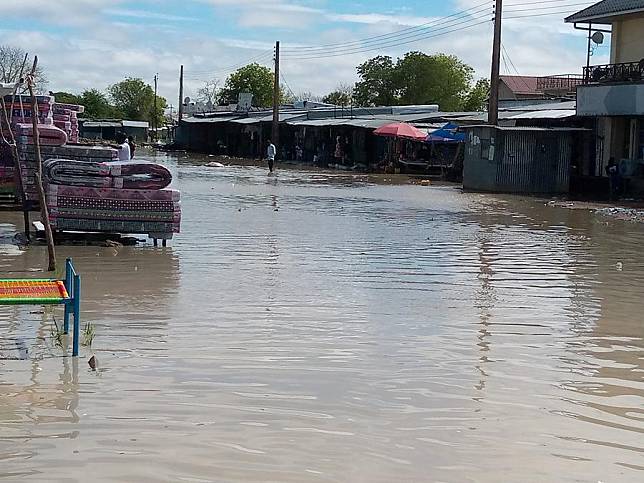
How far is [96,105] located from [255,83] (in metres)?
23.3

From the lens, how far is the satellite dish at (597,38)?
32.0m

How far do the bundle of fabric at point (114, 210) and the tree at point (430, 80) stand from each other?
65.4 m

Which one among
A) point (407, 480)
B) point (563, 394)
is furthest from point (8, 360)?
point (563, 394)

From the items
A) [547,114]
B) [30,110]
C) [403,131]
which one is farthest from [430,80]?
[30,110]

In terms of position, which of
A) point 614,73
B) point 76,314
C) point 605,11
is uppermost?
point 605,11

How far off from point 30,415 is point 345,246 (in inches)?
387

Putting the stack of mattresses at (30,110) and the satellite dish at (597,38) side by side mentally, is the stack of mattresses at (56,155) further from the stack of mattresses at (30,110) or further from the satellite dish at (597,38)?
the satellite dish at (597,38)

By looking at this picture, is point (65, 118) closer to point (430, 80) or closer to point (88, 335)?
point (88, 335)

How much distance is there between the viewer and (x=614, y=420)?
646 centimetres

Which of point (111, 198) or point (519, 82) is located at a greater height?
point (519, 82)

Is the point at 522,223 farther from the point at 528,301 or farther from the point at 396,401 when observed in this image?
the point at 396,401

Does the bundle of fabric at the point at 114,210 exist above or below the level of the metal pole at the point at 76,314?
above

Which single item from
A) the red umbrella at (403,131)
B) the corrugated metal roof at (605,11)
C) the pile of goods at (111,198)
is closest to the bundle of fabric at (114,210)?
the pile of goods at (111,198)

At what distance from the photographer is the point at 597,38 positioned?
105ft
